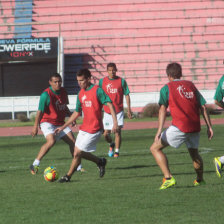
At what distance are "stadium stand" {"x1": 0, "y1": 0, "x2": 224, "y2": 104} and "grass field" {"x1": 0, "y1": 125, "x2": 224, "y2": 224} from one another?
23.1 meters

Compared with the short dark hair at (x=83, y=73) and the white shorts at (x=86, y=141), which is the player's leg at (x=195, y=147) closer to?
the white shorts at (x=86, y=141)

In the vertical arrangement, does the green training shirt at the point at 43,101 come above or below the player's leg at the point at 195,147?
above

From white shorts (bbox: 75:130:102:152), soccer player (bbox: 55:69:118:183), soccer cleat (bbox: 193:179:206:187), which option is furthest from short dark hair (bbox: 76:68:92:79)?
soccer cleat (bbox: 193:179:206:187)

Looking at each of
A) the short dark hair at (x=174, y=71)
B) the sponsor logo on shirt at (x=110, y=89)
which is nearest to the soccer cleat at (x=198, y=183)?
the short dark hair at (x=174, y=71)

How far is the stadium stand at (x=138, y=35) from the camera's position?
36406mm

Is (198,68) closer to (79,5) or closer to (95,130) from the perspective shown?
(79,5)

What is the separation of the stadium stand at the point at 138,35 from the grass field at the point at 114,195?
23103 mm

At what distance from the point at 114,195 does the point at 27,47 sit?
27.3 meters

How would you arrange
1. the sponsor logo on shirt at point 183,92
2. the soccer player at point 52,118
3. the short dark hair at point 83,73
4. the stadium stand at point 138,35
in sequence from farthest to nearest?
the stadium stand at point 138,35, the soccer player at point 52,118, the short dark hair at point 83,73, the sponsor logo on shirt at point 183,92

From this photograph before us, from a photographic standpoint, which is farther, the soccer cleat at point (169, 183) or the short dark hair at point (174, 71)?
the soccer cleat at point (169, 183)

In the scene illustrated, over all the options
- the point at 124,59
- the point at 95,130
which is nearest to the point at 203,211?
the point at 95,130

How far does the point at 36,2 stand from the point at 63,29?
3.00 metres

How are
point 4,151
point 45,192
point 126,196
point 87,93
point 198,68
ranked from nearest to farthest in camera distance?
point 126,196, point 45,192, point 87,93, point 4,151, point 198,68

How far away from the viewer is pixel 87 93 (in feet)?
31.1
